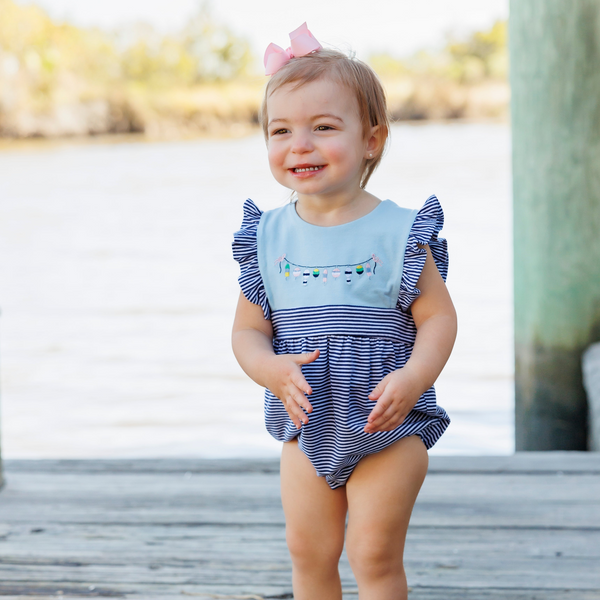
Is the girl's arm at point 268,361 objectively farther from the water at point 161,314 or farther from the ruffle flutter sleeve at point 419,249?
the water at point 161,314

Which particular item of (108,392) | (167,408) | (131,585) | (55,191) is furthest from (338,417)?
(55,191)

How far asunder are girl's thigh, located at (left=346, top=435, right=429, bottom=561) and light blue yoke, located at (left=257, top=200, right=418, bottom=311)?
0.82 feet

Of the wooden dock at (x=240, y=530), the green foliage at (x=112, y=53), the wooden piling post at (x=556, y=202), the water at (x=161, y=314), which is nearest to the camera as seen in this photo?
the wooden dock at (x=240, y=530)

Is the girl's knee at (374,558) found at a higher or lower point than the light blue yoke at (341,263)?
lower

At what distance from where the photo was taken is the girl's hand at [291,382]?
4.20ft

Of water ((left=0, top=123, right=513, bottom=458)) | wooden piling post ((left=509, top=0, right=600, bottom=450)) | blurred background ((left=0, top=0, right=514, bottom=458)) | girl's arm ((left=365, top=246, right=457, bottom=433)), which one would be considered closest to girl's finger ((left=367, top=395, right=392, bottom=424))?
girl's arm ((left=365, top=246, right=457, bottom=433))

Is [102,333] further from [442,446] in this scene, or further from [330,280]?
[330,280]

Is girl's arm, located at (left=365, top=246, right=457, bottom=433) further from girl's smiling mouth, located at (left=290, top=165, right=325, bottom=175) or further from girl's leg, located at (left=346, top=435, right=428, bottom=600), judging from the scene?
girl's smiling mouth, located at (left=290, top=165, right=325, bottom=175)

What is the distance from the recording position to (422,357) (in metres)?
1.33

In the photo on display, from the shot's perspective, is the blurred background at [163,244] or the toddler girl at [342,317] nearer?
the toddler girl at [342,317]

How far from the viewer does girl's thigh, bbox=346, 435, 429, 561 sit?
1377 mm

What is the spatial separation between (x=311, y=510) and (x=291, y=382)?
0.84ft

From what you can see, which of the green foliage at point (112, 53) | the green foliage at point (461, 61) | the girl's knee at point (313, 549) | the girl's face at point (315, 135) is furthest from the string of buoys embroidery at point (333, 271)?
the green foliage at point (461, 61)

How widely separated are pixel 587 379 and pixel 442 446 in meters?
0.92
